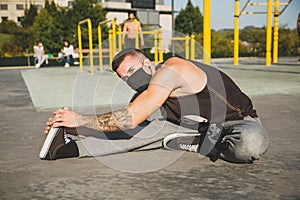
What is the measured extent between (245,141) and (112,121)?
0.92 m

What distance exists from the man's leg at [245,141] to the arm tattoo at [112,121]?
0.73 meters

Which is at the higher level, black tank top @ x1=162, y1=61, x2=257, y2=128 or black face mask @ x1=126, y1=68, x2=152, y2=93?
black face mask @ x1=126, y1=68, x2=152, y2=93

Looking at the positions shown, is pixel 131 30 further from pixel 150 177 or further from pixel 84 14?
pixel 84 14

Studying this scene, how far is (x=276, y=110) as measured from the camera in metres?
5.25

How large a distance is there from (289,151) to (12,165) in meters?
2.17

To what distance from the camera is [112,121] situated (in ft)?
8.92

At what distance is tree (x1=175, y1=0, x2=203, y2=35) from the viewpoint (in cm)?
3894

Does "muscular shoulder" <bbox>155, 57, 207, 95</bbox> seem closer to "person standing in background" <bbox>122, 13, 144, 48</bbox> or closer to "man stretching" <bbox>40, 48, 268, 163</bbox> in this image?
"man stretching" <bbox>40, 48, 268, 163</bbox>

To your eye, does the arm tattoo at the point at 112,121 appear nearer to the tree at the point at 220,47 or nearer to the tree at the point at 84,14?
the tree at the point at 220,47

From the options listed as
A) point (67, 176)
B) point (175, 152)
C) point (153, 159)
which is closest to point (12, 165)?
point (67, 176)

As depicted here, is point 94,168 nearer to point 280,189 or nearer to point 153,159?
point 153,159

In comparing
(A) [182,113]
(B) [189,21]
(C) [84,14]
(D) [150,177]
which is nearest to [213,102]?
(A) [182,113]

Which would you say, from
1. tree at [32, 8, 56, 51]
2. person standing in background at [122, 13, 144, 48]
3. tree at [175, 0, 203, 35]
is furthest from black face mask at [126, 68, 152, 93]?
tree at [175, 0, 203, 35]

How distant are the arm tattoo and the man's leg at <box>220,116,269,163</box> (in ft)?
2.41
